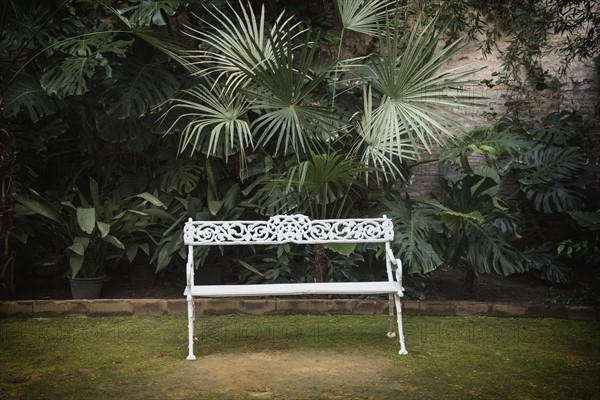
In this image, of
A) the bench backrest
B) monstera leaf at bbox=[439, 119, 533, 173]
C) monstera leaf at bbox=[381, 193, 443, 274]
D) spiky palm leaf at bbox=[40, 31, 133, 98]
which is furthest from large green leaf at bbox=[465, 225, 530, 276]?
spiky palm leaf at bbox=[40, 31, 133, 98]

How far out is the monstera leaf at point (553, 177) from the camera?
22.0 ft

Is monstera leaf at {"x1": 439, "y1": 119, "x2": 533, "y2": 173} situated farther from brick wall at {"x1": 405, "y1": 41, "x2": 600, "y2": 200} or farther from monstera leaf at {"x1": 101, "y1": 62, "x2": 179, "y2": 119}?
monstera leaf at {"x1": 101, "y1": 62, "x2": 179, "y2": 119}

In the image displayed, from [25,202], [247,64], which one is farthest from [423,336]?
[25,202]

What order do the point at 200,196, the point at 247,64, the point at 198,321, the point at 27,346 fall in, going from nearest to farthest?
the point at 27,346, the point at 247,64, the point at 198,321, the point at 200,196

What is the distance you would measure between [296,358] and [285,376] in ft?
1.26

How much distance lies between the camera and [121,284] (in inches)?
268

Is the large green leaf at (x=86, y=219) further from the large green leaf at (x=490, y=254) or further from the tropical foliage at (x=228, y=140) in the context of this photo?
the large green leaf at (x=490, y=254)

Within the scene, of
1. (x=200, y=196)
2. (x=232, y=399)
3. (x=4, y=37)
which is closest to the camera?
(x=232, y=399)

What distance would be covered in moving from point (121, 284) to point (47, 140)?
58.9 inches

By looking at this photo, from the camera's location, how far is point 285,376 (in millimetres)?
4180

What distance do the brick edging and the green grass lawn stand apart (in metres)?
0.10

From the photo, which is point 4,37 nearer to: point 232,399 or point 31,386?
point 31,386

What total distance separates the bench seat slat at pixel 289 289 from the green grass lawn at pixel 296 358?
0.39 metres

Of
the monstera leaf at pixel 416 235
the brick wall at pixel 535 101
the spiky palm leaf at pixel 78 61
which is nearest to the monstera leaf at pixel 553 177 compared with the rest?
the brick wall at pixel 535 101
